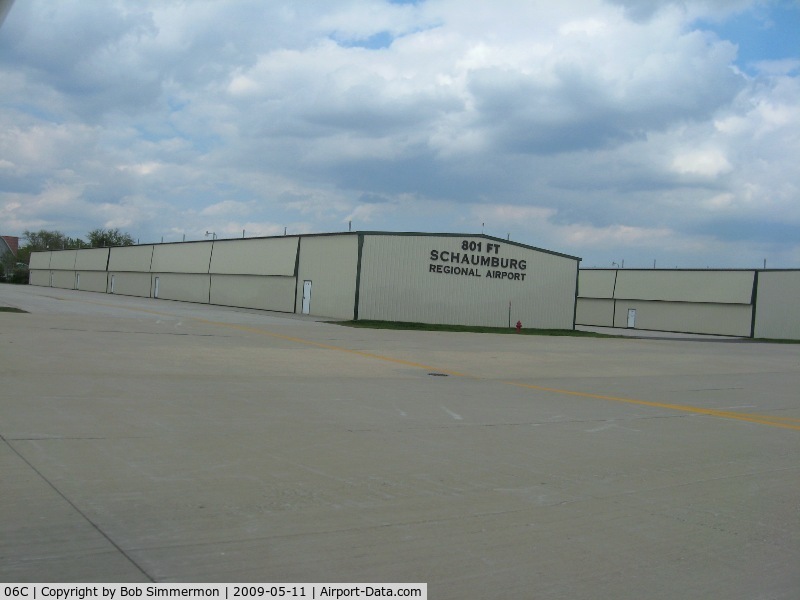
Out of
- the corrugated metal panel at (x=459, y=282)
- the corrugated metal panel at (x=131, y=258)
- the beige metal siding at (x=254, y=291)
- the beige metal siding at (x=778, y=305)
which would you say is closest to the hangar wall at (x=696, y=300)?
the beige metal siding at (x=778, y=305)

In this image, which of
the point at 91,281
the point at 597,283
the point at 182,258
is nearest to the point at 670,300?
the point at 597,283

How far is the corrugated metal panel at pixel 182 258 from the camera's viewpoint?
5750 cm

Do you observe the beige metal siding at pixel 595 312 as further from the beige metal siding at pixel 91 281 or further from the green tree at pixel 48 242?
the green tree at pixel 48 242

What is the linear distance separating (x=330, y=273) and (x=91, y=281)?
4767 cm

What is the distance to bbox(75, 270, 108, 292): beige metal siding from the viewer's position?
7744cm

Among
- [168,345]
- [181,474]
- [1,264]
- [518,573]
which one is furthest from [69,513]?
[1,264]

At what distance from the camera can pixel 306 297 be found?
45.4 m

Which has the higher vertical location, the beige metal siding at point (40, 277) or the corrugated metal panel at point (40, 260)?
the corrugated metal panel at point (40, 260)

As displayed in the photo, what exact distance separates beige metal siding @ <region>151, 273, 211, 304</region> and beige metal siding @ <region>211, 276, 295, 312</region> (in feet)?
5.18

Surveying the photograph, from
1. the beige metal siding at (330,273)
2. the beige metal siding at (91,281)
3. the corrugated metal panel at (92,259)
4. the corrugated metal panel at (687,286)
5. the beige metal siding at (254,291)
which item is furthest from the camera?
the corrugated metal panel at (92,259)

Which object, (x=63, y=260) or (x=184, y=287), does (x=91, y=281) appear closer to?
(x=63, y=260)

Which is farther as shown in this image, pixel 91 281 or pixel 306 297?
pixel 91 281

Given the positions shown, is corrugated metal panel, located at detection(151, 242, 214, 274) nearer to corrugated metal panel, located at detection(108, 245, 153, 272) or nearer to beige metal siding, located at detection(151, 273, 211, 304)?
beige metal siding, located at detection(151, 273, 211, 304)

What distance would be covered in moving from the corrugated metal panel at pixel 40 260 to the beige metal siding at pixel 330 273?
61.8 m
